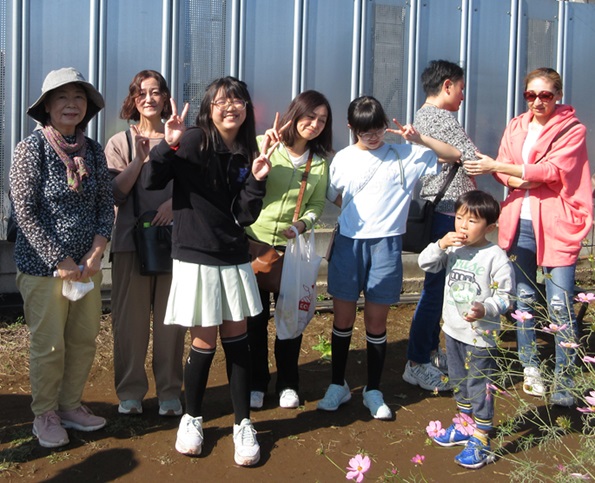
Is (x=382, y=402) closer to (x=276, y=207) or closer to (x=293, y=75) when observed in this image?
(x=276, y=207)

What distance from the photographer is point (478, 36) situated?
24.2 ft

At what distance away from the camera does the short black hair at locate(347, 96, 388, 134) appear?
14.2ft

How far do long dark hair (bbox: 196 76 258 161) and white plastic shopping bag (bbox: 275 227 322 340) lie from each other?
0.58 m

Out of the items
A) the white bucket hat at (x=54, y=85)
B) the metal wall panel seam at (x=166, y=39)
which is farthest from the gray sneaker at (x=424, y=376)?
the metal wall panel seam at (x=166, y=39)

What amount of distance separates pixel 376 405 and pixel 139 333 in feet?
4.77

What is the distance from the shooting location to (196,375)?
3.93m

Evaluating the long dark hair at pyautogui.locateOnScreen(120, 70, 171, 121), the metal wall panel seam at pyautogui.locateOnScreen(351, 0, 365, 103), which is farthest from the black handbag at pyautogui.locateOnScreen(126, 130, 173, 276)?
the metal wall panel seam at pyautogui.locateOnScreen(351, 0, 365, 103)

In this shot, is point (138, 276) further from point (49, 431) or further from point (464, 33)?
point (464, 33)

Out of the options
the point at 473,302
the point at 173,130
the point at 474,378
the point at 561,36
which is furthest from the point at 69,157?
the point at 561,36

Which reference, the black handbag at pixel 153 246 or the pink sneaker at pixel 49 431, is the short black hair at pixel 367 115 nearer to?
the black handbag at pixel 153 246

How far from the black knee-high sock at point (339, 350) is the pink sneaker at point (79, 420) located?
4.62 feet

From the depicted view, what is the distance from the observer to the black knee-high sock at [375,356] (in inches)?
181

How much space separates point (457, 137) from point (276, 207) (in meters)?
1.31

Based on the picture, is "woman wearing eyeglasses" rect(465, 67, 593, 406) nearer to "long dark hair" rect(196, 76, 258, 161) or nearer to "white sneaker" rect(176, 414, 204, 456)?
"long dark hair" rect(196, 76, 258, 161)
